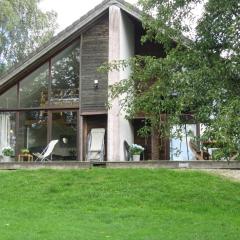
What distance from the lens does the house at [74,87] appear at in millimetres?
19312

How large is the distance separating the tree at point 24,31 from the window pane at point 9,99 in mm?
9859

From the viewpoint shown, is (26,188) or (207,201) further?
(26,188)

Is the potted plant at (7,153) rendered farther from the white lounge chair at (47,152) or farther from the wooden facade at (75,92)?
the white lounge chair at (47,152)

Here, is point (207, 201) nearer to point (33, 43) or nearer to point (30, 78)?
point (30, 78)

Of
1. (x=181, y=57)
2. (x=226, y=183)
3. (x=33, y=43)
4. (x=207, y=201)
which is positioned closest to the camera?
(x=181, y=57)

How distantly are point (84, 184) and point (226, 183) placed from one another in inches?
133

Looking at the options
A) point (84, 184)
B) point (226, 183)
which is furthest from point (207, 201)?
point (84, 184)

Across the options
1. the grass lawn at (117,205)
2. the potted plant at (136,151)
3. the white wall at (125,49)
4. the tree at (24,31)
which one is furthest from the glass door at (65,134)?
the tree at (24,31)

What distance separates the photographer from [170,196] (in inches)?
487

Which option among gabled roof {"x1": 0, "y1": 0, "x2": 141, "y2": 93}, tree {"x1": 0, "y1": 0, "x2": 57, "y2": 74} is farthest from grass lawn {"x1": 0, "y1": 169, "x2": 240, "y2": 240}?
tree {"x1": 0, "y1": 0, "x2": 57, "y2": 74}

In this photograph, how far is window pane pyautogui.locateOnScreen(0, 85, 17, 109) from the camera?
67.6 ft

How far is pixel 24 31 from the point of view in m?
31.1

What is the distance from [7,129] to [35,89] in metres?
1.89

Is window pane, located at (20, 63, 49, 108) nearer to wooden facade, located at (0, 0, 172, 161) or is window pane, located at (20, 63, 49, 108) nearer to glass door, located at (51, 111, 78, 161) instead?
wooden facade, located at (0, 0, 172, 161)
